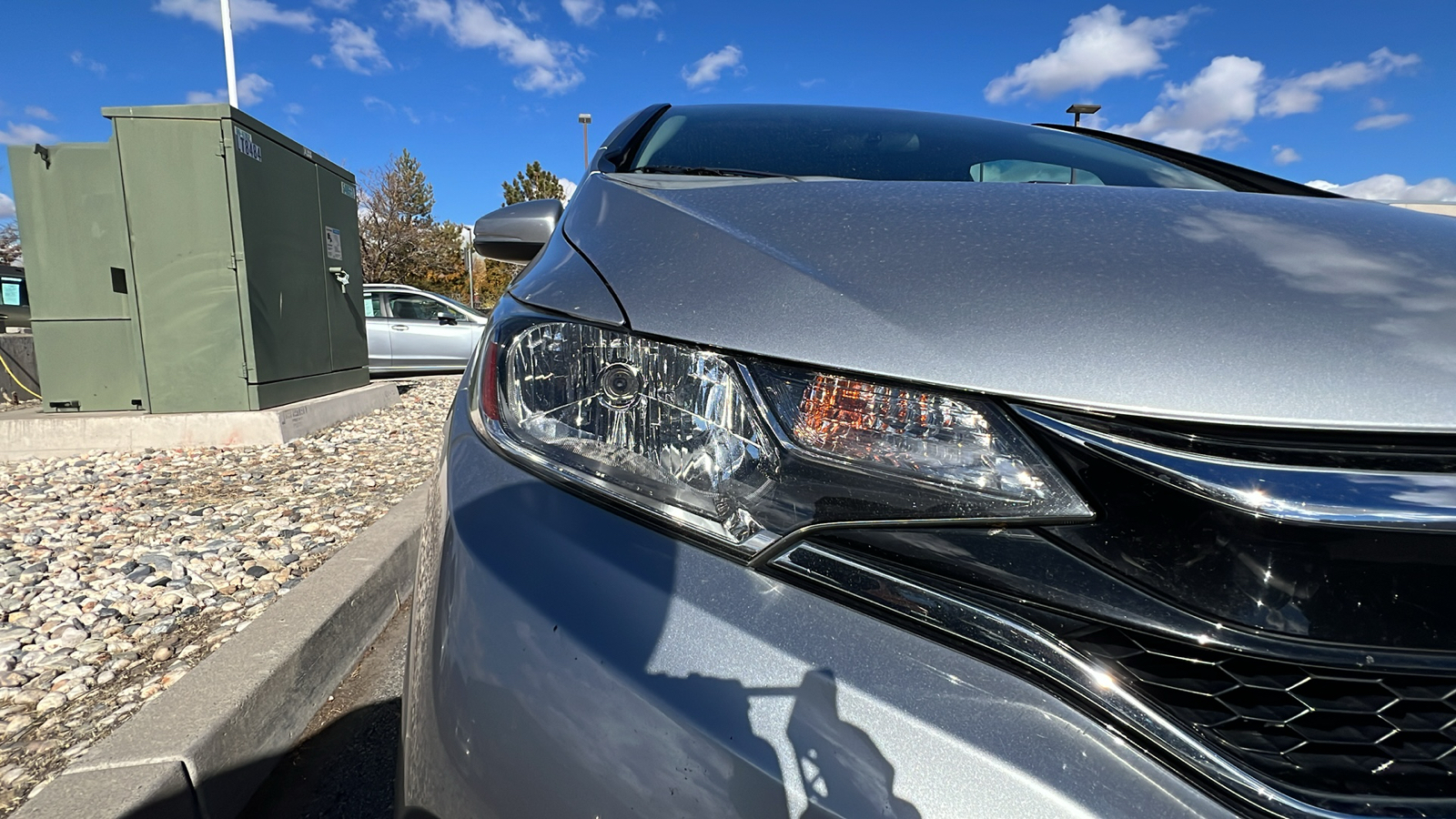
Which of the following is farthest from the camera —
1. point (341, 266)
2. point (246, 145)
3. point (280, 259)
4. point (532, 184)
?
point (532, 184)

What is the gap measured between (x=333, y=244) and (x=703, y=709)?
7.53 metres

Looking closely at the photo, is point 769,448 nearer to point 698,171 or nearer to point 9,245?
point 698,171

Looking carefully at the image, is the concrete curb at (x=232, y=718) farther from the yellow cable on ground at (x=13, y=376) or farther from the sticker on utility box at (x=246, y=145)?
the yellow cable on ground at (x=13, y=376)

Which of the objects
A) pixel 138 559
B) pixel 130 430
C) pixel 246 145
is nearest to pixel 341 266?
pixel 246 145

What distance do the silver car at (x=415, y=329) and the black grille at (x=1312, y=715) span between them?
11.7 metres

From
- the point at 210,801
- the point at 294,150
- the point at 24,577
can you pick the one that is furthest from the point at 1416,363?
the point at 294,150

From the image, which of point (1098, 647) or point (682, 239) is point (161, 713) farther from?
point (1098, 647)

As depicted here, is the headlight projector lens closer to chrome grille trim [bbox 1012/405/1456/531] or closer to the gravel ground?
chrome grille trim [bbox 1012/405/1456/531]

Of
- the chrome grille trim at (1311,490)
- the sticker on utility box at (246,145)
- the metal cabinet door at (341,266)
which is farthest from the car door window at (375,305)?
the chrome grille trim at (1311,490)

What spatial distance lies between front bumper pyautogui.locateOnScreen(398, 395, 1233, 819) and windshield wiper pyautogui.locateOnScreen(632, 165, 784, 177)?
1.04 m

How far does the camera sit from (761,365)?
85 centimetres

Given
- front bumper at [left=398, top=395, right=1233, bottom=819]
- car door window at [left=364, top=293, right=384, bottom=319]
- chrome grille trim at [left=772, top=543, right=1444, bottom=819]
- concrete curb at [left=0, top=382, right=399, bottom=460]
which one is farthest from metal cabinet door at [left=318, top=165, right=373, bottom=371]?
chrome grille trim at [left=772, top=543, right=1444, bottom=819]

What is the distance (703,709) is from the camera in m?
0.71

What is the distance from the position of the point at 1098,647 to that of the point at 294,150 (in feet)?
24.1
